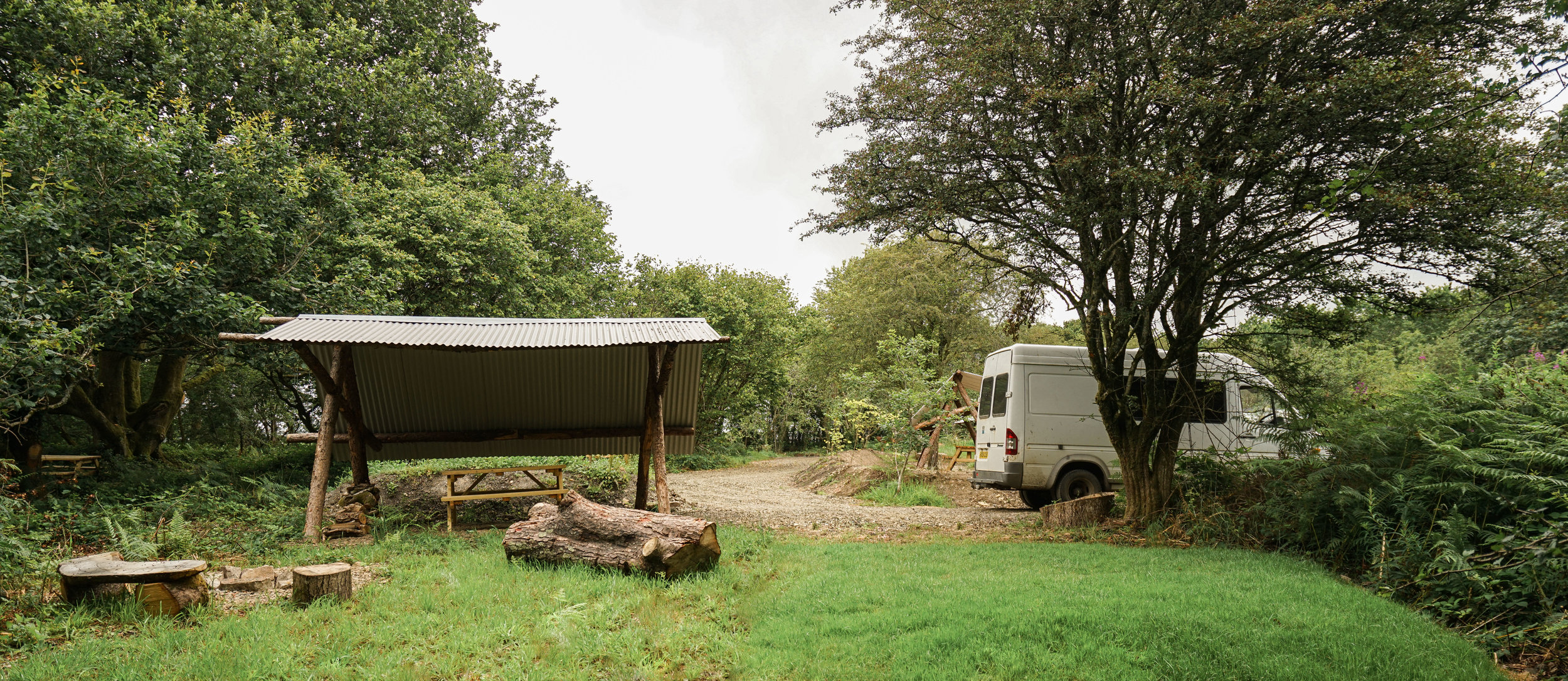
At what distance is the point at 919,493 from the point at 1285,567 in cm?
757

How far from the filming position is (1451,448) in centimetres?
579

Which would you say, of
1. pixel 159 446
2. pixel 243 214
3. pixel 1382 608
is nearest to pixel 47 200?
pixel 243 214

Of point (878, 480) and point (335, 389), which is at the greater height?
point (335, 389)

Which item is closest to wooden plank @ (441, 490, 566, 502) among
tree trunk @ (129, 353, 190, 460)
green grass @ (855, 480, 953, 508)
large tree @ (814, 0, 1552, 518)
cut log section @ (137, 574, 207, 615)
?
cut log section @ (137, 574, 207, 615)

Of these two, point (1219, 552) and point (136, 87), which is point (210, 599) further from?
point (136, 87)

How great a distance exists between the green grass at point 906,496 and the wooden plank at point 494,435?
4.97 m

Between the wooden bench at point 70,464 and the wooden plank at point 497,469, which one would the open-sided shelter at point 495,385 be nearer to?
the wooden plank at point 497,469

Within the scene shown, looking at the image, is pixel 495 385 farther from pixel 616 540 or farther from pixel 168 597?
pixel 168 597

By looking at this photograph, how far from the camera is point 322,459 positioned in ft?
26.8

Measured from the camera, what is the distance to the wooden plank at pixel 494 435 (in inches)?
373

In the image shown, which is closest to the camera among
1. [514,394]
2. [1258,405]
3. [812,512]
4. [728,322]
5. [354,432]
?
[354,432]

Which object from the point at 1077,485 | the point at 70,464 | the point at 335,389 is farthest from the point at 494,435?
the point at 1077,485

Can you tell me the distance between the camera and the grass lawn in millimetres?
3783

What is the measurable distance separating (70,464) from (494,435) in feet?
26.1
